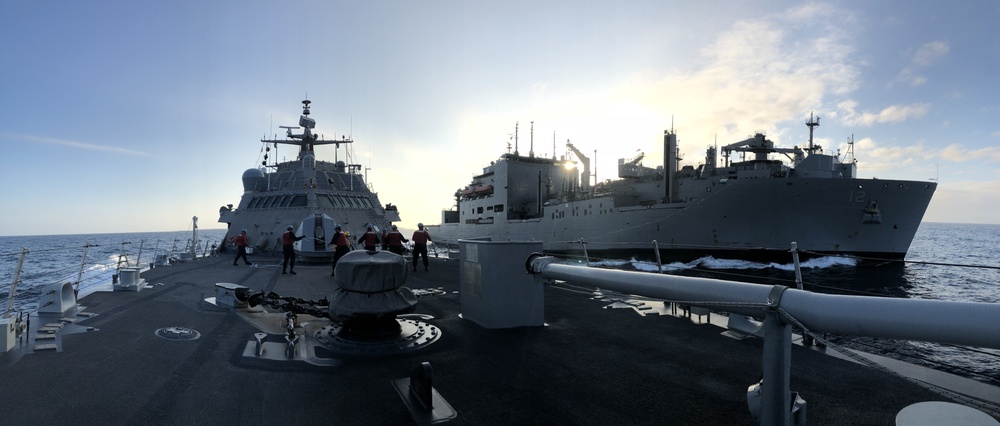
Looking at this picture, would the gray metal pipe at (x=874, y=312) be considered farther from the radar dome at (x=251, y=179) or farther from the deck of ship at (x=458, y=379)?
the radar dome at (x=251, y=179)

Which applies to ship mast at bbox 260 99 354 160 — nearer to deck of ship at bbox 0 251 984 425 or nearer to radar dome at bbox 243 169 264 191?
radar dome at bbox 243 169 264 191

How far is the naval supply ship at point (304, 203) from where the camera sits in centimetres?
1789

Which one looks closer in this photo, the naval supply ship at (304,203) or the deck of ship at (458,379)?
the deck of ship at (458,379)

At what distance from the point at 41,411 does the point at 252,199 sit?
75.6ft

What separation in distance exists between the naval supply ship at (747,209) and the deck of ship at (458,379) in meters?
18.7

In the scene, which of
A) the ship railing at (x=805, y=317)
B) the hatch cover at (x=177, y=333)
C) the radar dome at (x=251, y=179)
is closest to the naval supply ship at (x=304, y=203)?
the radar dome at (x=251, y=179)

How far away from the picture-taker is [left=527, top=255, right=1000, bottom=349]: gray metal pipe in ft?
5.71

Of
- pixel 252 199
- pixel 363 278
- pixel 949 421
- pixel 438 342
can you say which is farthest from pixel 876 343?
pixel 252 199

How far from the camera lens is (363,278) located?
551 cm

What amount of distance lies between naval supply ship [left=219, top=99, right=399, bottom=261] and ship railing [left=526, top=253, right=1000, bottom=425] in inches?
657

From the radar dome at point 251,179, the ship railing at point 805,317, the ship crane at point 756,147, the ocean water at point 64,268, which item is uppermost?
the ship crane at point 756,147

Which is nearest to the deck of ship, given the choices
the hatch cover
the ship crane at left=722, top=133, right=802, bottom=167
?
the hatch cover

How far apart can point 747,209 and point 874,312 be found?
28.1 meters

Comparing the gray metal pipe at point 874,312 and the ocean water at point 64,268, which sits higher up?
the gray metal pipe at point 874,312
